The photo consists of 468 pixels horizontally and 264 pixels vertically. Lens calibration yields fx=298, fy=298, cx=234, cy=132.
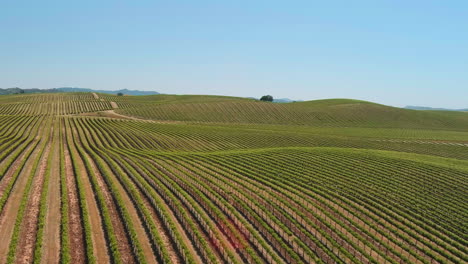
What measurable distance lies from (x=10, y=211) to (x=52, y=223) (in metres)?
5.32

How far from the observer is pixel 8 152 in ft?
166

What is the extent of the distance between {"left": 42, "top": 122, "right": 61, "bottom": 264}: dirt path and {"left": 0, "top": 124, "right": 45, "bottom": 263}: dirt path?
2.52 meters

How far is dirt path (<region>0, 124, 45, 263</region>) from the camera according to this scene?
22.7m

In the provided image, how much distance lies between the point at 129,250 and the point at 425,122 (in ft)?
508

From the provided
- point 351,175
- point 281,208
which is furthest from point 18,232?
point 351,175

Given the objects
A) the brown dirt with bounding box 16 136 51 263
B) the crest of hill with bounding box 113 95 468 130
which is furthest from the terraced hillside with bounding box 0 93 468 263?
the crest of hill with bounding box 113 95 468 130

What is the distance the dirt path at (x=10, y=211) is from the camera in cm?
2267

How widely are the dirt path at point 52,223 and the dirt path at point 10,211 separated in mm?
2518

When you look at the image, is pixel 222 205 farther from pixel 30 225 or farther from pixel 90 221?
pixel 30 225

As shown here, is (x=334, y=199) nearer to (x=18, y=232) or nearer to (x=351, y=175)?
(x=351, y=175)

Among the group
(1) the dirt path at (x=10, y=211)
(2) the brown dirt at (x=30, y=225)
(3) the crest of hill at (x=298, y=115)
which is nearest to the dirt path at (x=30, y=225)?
(2) the brown dirt at (x=30, y=225)

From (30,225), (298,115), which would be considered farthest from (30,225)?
(298,115)

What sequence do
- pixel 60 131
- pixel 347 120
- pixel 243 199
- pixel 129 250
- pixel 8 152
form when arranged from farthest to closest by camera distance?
pixel 347 120
pixel 60 131
pixel 8 152
pixel 243 199
pixel 129 250

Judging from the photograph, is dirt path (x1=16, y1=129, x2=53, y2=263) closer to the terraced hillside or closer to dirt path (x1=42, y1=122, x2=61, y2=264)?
the terraced hillside
